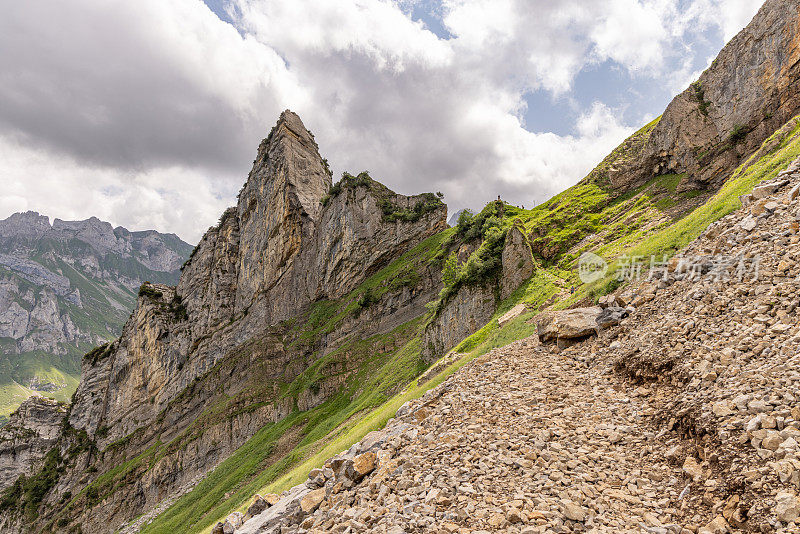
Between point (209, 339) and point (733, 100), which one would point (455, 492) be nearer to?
point (733, 100)

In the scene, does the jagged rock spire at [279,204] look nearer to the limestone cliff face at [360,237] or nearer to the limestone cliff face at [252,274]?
the limestone cliff face at [252,274]

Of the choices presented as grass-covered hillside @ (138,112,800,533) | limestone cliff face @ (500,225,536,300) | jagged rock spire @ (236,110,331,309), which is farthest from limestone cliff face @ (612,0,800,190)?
jagged rock spire @ (236,110,331,309)

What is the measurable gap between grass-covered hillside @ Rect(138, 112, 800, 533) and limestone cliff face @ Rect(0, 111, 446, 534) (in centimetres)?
591

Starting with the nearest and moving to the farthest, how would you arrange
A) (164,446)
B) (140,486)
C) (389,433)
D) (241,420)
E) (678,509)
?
(678,509)
(389,433)
(241,420)
(140,486)
(164,446)

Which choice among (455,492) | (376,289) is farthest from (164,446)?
(455,492)

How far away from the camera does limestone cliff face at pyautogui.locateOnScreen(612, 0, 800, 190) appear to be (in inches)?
1164

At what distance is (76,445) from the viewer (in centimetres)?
11088

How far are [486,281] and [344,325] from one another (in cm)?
4328

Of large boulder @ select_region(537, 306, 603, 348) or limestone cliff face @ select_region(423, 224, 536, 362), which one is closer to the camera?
large boulder @ select_region(537, 306, 603, 348)

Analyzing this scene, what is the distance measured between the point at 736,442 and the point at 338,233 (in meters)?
92.0

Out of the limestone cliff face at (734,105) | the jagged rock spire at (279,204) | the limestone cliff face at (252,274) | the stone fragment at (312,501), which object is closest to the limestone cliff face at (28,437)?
the limestone cliff face at (252,274)

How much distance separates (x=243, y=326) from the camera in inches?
3984

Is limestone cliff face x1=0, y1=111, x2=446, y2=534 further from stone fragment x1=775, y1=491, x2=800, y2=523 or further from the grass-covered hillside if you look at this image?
stone fragment x1=775, y1=491, x2=800, y2=523

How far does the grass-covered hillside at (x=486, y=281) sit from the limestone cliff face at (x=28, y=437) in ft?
361
